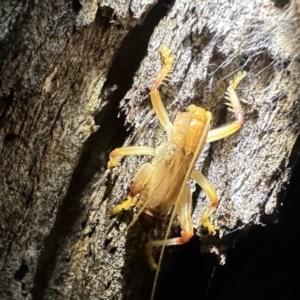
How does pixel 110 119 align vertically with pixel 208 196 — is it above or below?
above

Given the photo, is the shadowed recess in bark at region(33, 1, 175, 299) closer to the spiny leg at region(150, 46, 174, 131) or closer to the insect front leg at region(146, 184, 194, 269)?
the spiny leg at region(150, 46, 174, 131)

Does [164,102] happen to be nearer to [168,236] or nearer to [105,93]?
[105,93]

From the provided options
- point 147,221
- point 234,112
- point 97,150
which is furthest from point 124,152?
point 234,112

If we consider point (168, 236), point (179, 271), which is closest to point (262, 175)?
point (168, 236)

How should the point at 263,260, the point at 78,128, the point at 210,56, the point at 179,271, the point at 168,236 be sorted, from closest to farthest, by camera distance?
1. the point at 78,128
2. the point at 210,56
3. the point at 168,236
4. the point at 179,271
5. the point at 263,260

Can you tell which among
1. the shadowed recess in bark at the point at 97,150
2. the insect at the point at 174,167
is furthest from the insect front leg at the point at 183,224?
the shadowed recess in bark at the point at 97,150

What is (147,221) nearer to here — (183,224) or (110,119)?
(183,224)

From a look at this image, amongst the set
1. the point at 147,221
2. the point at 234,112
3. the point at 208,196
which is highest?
the point at 234,112
